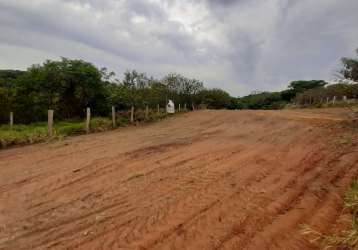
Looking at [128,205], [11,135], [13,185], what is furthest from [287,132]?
[11,135]

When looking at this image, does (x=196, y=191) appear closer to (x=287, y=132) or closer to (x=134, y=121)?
(x=287, y=132)

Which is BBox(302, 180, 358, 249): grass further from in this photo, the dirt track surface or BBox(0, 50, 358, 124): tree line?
BBox(0, 50, 358, 124): tree line

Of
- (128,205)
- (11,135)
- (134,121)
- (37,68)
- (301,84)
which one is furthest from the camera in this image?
(301,84)

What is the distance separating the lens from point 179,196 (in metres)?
4.42

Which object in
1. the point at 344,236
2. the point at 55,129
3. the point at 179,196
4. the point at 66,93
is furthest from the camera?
the point at 66,93

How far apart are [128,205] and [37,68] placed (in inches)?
763

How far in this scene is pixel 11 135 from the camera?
11664 mm

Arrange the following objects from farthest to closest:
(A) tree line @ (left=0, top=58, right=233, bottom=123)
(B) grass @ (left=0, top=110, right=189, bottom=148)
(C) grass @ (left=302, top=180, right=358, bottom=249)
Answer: (A) tree line @ (left=0, top=58, right=233, bottom=123) < (B) grass @ (left=0, top=110, right=189, bottom=148) < (C) grass @ (left=302, top=180, right=358, bottom=249)

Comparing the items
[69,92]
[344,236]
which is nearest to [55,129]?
[69,92]

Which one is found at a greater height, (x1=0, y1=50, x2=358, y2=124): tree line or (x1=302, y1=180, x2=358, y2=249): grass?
(x1=0, y1=50, x2=358, y2=124): tree line

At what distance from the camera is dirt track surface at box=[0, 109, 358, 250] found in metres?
3.31

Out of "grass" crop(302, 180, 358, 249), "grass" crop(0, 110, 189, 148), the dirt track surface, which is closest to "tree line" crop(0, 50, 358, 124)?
"grass" crop(0, 110, 189, 148)

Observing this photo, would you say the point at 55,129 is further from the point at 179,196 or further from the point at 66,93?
the point at 179,196

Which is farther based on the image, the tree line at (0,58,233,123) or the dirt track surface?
the tree line at (0,58,233,123)
